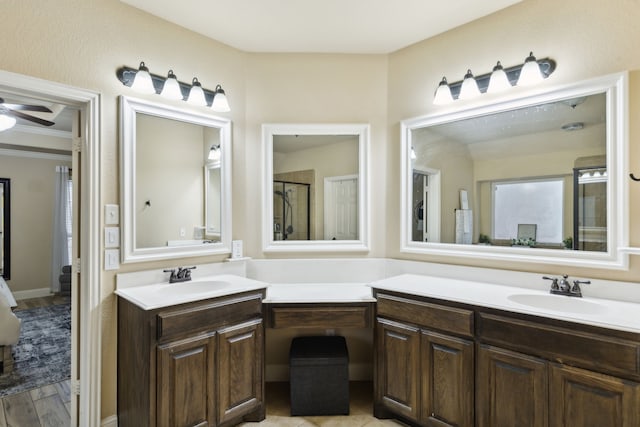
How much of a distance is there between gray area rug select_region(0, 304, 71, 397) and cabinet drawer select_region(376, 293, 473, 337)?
2.65 meters

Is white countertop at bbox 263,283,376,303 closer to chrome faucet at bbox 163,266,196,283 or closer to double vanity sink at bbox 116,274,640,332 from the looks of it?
double vanity sink at bbox 116,274,640,332

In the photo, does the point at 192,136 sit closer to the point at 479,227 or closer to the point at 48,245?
the point at 479,227

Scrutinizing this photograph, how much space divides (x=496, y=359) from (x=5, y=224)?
6567 mm

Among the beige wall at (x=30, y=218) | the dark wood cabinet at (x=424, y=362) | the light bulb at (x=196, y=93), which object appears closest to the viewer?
the dark wood cabinet at (x=424, y=362)

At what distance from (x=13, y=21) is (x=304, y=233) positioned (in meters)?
2.06

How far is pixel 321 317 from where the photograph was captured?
7.14 feet

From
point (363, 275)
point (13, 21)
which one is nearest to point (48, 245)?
point (13, 21)

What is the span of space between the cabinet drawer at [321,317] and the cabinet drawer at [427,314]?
0.42 feet

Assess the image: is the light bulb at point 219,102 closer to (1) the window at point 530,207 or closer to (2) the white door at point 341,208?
(2) the white door at point 341,208

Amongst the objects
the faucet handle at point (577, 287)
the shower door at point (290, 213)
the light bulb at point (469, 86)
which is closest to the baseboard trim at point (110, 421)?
the shower door at point (290, 213)

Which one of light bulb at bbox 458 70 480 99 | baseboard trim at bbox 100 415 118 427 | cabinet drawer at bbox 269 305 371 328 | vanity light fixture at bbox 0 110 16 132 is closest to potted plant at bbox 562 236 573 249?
light bulb at bbox 458 70 480 99

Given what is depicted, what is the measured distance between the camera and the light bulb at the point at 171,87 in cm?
218

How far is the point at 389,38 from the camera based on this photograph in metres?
2.48

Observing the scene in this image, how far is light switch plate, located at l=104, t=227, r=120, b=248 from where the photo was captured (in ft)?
6.57
